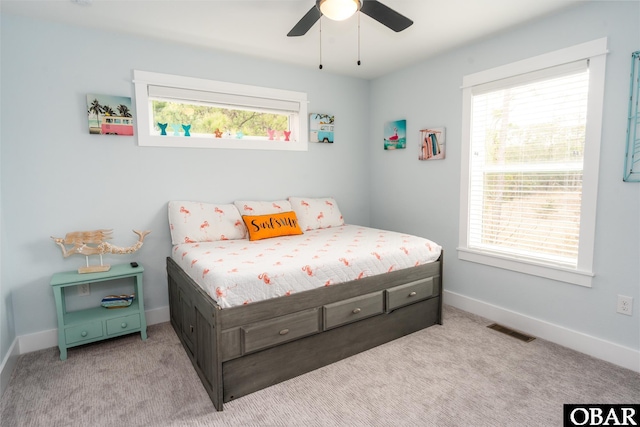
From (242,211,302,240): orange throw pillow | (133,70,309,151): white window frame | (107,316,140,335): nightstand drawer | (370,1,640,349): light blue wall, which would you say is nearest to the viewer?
(370,1,640,349): light blue wall

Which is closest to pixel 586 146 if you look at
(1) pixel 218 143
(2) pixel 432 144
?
(2) pixel 432 144

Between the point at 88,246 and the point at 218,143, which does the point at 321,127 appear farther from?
the point at 88,246

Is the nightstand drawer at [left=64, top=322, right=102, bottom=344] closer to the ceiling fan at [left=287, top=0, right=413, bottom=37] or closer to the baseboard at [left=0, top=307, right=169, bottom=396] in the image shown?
the baseboard at [left=0, top=307, right=169, bottom=396]

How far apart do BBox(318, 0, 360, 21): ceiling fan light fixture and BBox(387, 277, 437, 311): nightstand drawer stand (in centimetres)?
183

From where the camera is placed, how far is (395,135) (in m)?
3.81

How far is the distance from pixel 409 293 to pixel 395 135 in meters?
1.89

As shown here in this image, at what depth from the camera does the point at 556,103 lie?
2.52m

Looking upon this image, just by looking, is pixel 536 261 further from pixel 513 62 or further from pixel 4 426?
pixel 4 426

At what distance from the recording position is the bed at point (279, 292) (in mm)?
1925

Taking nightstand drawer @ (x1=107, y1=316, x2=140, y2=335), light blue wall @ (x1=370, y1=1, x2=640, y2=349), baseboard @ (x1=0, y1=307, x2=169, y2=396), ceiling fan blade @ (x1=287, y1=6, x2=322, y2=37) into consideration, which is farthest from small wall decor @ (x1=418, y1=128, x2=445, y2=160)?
baseboard @ (x1=0, y1=307, x2=169, y2=396)

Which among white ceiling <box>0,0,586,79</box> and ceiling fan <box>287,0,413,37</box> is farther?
white ceiling <box>0,0,586,79</box>

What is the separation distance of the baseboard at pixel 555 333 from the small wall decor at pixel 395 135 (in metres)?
1.67

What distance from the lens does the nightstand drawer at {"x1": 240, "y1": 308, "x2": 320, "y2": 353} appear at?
194cm

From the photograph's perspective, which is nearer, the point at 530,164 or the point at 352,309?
the point at 352,309
